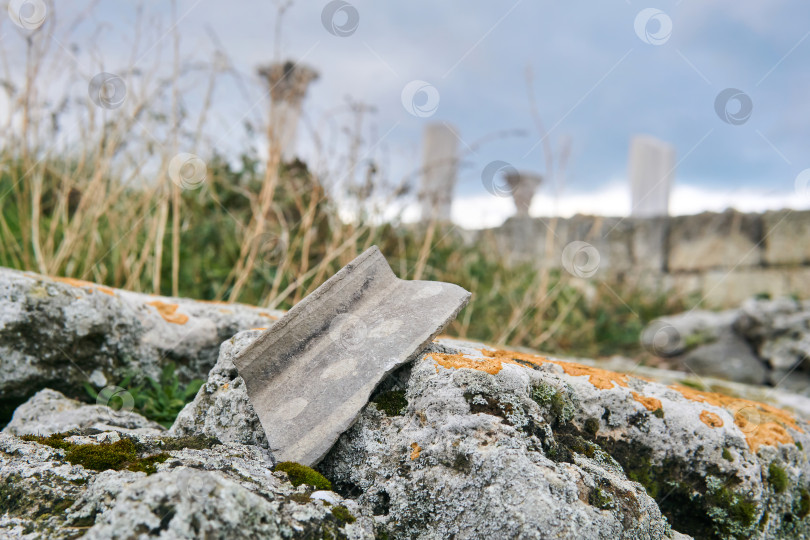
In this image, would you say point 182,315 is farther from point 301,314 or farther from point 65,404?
point 301,314

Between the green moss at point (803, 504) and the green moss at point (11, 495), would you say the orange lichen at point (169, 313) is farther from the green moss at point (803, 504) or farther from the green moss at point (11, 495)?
the green moss at point (803, 504)

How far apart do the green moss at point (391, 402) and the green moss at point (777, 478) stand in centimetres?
126

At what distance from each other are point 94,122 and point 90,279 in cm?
102

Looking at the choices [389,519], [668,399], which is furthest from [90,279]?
[668,399]

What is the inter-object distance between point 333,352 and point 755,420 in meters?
1.52

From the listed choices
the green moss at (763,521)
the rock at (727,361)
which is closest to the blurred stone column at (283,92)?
the green moss at (763,521)

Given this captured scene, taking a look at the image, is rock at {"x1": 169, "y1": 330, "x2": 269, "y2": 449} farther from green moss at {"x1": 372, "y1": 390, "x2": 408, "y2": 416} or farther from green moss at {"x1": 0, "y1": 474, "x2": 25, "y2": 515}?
green moss at {"x1": 0, "y1": 474, "x2": 25, "y2": 515}

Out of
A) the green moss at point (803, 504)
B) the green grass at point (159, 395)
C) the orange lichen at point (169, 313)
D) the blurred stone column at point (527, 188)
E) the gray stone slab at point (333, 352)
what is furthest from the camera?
the blurred stone column at point (527, 188)

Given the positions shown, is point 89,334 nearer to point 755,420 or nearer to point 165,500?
point 165,500

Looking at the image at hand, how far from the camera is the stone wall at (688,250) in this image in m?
8.38

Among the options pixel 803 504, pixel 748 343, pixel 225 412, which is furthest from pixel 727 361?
pixel 225 412

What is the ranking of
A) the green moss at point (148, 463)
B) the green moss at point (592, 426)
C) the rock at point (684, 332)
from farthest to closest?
the rock at point (684, 332) → the green moss at point (592, 426) → the green moss at point (148, 463)

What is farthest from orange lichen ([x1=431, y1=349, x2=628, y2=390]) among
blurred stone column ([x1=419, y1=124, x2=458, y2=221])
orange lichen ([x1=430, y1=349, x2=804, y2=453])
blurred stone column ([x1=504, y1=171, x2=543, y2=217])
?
blurred stone column ([x1=504, y1=171, x2=543, y2=217])

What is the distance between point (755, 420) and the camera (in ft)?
7.02
